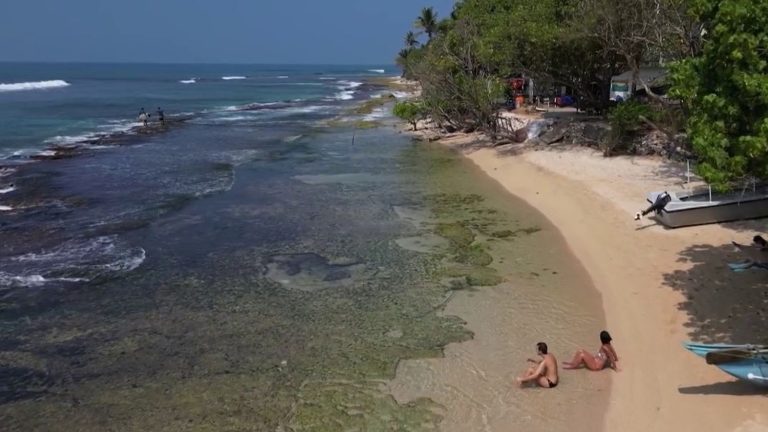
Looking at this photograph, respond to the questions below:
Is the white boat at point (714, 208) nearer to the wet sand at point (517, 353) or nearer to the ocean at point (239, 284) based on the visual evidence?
the wet sand at point (517, 353)

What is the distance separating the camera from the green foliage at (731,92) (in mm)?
7488

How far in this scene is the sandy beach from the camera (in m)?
8.07

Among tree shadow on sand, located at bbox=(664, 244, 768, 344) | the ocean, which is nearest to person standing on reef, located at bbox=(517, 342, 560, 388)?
the ocean

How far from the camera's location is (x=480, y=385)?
9141 millimetres

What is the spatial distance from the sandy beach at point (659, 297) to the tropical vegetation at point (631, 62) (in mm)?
2737

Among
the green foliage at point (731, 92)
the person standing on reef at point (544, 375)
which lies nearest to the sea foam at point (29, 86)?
the person standing on reef at point (544, 375)

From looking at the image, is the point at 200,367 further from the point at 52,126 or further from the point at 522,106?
the point at 52,126

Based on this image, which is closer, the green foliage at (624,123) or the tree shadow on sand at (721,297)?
the tree shadow on sand at (721,297)

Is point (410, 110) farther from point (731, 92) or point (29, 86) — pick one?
point (29, 86)

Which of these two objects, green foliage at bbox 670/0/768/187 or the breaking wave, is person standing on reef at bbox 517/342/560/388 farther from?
the breaking wave

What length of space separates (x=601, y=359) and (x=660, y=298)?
9.60 ft

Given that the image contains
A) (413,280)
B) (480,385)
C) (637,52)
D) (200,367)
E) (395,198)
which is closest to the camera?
(480,385)

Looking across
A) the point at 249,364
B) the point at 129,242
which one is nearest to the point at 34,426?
the point at 249,364

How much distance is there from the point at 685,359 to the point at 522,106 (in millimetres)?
33386
